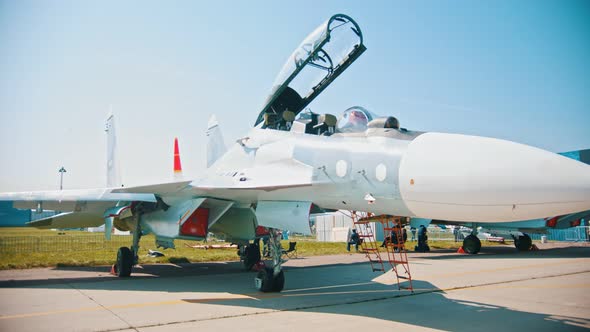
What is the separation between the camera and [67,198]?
927 centimetres

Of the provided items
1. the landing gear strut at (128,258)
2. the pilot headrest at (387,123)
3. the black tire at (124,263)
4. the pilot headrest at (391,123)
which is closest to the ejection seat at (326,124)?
the pilot headrest at (387,123)

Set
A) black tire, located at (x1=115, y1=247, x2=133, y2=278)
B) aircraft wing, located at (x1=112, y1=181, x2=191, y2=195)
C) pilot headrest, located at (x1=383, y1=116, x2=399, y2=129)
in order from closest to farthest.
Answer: pilot headrest, located at (x1=383, y1=116, x2=399, y2=129), aircraft wing, located at (x1=112, y1=181, x2=191, y2=195), black tire, located at (x1=115, y1=247, x2=133, y2=278)

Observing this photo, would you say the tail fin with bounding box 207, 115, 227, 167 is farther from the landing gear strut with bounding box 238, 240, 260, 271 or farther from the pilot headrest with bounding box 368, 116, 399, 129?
the pilot headrest with bounding box 368, 116, 399, 129

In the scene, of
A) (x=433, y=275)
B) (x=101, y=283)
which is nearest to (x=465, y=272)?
(x=433, y=275)

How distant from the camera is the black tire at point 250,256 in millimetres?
11328

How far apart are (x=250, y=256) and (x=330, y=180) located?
6339 mm

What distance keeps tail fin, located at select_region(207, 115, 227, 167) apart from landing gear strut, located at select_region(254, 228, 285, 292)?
6192 mm

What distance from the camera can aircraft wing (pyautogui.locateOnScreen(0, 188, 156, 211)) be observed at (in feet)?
29.2

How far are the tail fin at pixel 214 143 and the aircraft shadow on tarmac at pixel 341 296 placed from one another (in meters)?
3.52

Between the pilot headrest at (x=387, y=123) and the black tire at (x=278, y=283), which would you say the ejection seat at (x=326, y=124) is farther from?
the black tire at (x=278, y=283)

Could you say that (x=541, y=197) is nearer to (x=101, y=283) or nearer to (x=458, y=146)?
(x=458, y=146)

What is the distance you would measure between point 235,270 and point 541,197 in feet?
28.9

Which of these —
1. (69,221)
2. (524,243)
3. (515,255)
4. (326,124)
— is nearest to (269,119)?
(326,124)

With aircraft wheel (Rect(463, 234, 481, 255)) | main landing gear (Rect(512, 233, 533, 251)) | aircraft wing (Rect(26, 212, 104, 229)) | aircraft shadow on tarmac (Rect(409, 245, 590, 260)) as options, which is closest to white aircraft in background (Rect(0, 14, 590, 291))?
aircraft wing (Rect(26, 212, 104, 229))
